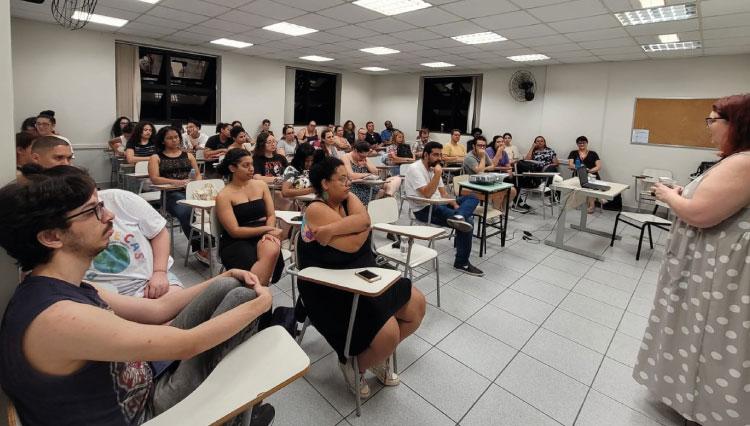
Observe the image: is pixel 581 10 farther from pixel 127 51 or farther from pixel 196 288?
pixel 127 51

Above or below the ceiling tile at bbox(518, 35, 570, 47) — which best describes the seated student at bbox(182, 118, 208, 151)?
below

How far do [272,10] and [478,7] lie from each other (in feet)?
8.36

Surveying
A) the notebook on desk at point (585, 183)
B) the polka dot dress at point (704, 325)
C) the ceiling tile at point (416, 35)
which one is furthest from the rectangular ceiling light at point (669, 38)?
the polka dot dress at point (704, 325)

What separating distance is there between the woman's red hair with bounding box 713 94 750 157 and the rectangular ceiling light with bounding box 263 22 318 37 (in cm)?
528

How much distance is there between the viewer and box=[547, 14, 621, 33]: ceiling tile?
460 centimetres

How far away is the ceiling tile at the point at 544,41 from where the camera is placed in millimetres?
5615

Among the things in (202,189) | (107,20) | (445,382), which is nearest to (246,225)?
(202,189)

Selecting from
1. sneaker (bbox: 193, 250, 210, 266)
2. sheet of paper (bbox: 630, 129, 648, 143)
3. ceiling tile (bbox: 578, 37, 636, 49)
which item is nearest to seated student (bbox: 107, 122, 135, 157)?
sneaker (bbox: 193, 250, 210, 266)

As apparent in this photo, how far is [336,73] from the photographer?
10.6 m

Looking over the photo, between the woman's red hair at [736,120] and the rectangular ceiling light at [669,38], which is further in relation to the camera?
the rectangular ceiling light at [669,38]

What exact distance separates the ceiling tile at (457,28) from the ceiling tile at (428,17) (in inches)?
6.5

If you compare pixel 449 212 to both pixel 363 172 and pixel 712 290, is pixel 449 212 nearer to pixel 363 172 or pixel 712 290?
pixel 363 172

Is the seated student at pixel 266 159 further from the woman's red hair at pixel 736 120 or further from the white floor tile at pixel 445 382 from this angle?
the woman's red hair at pixel 736 120

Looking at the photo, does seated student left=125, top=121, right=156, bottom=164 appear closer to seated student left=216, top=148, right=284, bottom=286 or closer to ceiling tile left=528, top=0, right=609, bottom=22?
seated student left=216, top=148, right=284, bottom=286
